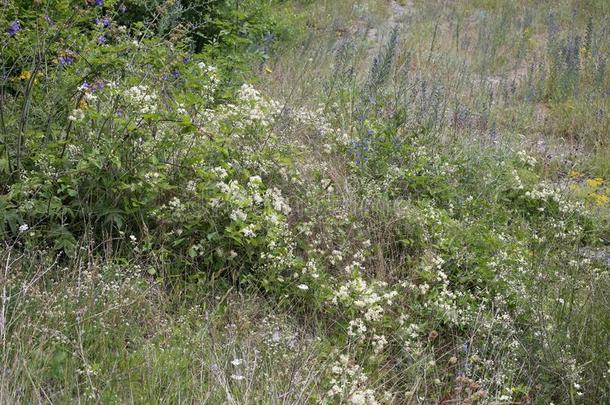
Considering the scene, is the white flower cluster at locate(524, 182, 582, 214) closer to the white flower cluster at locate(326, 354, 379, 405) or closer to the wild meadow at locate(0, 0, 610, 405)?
the wild meadow at locate(0, 0, 610, 405)

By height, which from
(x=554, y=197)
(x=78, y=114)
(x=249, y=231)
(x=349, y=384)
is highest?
(x=78, y=114)

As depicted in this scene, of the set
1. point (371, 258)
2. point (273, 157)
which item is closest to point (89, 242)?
point (273, 157)

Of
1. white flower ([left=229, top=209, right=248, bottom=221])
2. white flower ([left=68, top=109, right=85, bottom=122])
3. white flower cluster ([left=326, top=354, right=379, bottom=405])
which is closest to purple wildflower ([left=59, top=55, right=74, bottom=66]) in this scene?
white flower ([left=68, top=109, right=85, bottom=122])

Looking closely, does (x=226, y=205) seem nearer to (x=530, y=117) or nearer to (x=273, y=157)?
(x=273, y=157)

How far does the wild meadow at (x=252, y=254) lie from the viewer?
2906 mm

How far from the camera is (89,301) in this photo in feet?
10.1

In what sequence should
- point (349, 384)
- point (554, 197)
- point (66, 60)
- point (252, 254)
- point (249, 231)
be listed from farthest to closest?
point (554, 197) → point (66, 60) → point (252, 254) → point (249, 231) → point (349, 384)

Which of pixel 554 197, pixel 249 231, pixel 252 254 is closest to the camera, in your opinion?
pixel 249 231

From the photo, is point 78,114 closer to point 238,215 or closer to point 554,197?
point 238,215

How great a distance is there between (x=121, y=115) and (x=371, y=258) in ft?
5.27

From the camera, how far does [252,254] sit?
12.3 ft

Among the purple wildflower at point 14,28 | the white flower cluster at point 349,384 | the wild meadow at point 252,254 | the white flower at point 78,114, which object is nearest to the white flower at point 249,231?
the wild meadow at point 252,254

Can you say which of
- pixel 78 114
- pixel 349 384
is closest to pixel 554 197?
pixel 349 384

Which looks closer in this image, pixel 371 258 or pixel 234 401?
pixel 234 401
